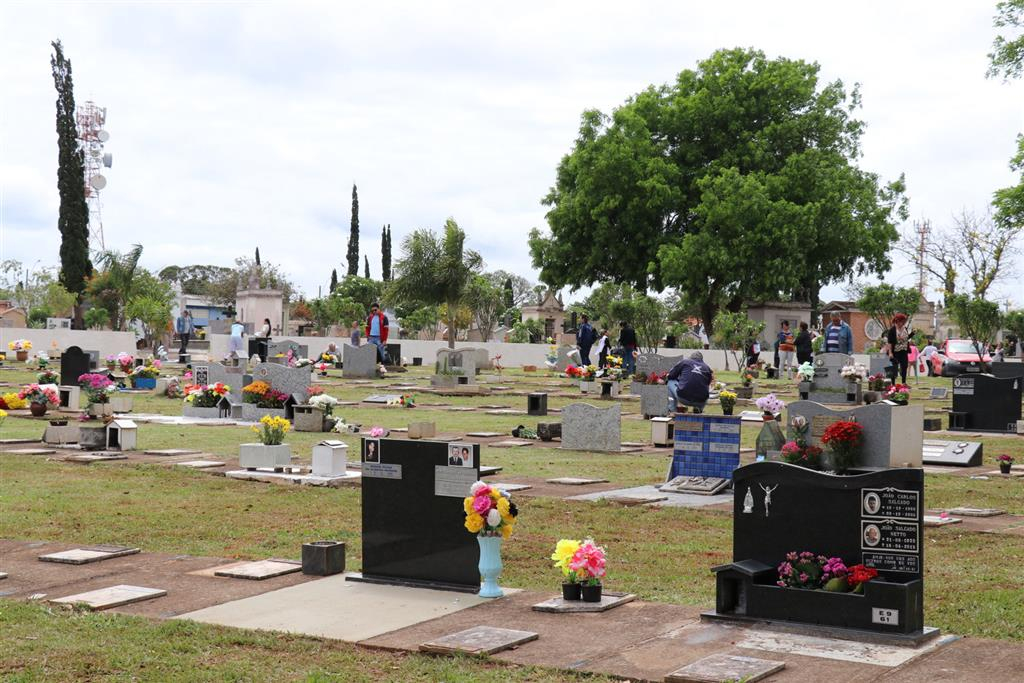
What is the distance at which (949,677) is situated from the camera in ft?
20.9

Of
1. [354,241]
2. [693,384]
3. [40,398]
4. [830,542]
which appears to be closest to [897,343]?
[693,384]

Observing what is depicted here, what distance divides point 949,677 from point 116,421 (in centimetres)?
1520

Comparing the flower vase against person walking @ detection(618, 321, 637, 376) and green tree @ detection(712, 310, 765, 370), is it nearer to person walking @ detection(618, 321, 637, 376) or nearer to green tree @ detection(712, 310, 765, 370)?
person walking @ detection(618, 321, 637, 376)

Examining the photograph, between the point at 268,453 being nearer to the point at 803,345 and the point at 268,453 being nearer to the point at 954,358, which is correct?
the point at 803,345

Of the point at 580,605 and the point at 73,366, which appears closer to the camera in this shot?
the point at 580,605

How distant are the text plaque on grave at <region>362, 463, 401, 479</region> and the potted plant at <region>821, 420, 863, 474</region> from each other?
5.85 metres

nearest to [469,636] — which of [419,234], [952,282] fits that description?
[419,234]

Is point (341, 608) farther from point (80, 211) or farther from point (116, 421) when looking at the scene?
point (80, 211)

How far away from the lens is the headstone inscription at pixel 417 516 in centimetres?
895

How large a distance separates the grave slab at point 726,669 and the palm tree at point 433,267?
1666 inches

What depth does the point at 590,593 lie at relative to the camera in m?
8.30

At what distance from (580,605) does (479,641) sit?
118cm

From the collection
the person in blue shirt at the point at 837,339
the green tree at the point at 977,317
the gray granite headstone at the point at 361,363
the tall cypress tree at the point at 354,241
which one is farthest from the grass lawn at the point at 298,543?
the tall cypress tree at the point at 354,241

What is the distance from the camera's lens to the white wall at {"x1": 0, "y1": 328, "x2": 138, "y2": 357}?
51.4 meters
